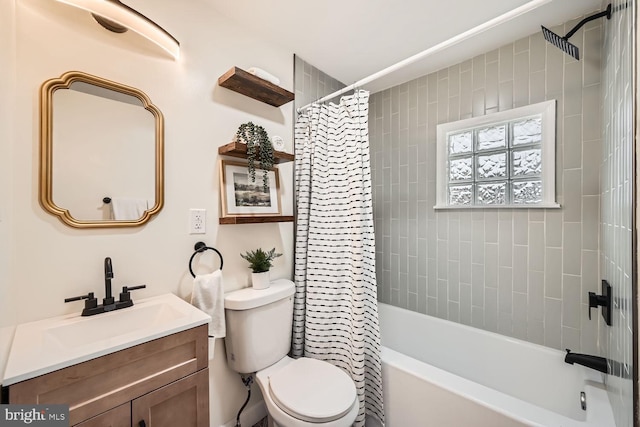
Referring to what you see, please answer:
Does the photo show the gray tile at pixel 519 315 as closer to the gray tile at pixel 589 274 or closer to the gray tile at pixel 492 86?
the gray tile at pixel 589 274

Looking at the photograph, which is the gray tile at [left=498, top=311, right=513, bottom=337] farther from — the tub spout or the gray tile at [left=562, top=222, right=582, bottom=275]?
the gray tile at [left=562, top=222, right=582, bottom=275]

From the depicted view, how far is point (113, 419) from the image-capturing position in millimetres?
840

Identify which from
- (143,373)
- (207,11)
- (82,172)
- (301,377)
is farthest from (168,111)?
(301,377)

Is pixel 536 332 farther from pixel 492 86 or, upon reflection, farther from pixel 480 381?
pixel 492 86

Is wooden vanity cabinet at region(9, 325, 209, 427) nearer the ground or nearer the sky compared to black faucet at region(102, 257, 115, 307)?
nearer the ground

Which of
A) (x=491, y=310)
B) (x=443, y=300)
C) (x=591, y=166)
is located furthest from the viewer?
(x=443, y=300)

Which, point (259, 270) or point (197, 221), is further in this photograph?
point (259, 270)

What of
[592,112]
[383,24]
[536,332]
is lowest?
[536,332]

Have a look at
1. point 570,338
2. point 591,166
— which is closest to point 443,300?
point 570,338

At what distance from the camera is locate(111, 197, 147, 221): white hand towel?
119 cm

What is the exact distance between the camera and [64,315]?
1063 mm

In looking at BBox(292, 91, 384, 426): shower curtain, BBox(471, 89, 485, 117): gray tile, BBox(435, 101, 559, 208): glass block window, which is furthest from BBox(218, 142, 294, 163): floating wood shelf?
BBox(471, 89, 485, 117): gray tile

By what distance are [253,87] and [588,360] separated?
2.42 metres

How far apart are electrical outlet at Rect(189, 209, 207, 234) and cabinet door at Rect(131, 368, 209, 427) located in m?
0.69
